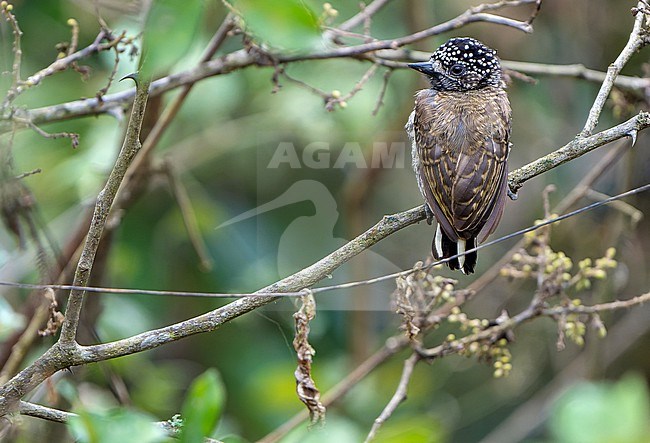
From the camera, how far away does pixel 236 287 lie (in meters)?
4.55

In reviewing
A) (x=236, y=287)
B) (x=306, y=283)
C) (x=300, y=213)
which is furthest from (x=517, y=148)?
(x=306, y=283)

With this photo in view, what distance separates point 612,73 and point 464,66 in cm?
105

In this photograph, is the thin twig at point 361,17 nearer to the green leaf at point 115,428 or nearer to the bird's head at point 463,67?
the bird's head at point 463,67

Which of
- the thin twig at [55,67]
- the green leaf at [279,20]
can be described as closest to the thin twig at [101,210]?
the green leaf at [279,20]

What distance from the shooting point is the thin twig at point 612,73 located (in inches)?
94.3

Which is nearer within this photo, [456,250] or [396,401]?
[396,401]

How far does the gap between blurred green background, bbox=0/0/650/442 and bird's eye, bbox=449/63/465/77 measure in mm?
902

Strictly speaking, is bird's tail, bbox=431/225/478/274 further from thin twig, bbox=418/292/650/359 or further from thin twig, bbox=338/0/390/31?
thin twig, bbox=338/0/390/31

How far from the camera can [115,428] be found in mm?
1587

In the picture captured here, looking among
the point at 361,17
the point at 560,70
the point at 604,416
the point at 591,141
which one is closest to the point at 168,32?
the point at 591,141

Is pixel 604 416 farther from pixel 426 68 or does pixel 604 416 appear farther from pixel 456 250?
pixel 426 68

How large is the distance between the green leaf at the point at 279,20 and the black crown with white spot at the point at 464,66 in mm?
1523

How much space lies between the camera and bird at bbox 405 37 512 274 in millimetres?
2842

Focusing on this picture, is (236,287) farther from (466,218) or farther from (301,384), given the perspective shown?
(301,384)
